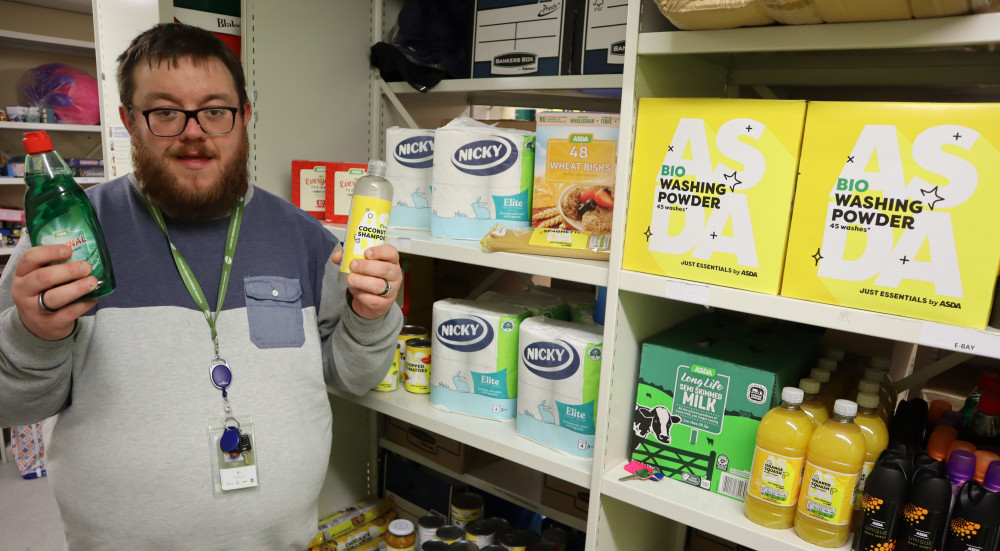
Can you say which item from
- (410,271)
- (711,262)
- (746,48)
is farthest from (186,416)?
(746,48)

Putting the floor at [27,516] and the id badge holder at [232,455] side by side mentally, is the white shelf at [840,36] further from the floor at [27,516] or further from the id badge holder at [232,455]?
the floor at [27,516]

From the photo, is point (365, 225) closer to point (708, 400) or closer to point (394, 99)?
point (708, 400)

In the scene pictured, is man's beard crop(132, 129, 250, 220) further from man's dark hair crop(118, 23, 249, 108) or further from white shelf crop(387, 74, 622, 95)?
white shelf crop(387, 74, 622, 95)

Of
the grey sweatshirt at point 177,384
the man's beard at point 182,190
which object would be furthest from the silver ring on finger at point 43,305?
the man's beard at point 182,190

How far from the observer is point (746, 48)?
1202mm

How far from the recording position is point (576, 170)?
165 centimetres

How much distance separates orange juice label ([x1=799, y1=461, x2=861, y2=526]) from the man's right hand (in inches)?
57.2

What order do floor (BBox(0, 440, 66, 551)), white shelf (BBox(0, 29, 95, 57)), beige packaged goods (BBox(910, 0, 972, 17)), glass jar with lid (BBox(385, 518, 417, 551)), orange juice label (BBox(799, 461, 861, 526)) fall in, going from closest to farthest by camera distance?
beige packaged goods (BBox(910, 0, 972, 17)) → orange juice label (BBox(799, 461, 861, 526)) → glass jar with lid (BBox(385, 518, 417, 551)) → floor (BBox(0, 440, 66, 551)) → white shelf (BBox(0, 29, 95, 57))

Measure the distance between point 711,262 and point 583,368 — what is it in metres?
0.43

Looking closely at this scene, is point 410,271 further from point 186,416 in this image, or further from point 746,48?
point 746,48

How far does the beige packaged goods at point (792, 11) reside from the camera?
1063mm

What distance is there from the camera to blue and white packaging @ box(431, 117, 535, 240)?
69.1 inches

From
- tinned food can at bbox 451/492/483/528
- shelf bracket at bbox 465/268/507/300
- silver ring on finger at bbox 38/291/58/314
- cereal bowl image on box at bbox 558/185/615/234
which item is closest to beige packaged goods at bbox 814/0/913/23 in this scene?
cereal bowl image on box at bbox 558/185/615/234

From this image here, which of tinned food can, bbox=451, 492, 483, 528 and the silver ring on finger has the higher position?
the silver ring on finger
